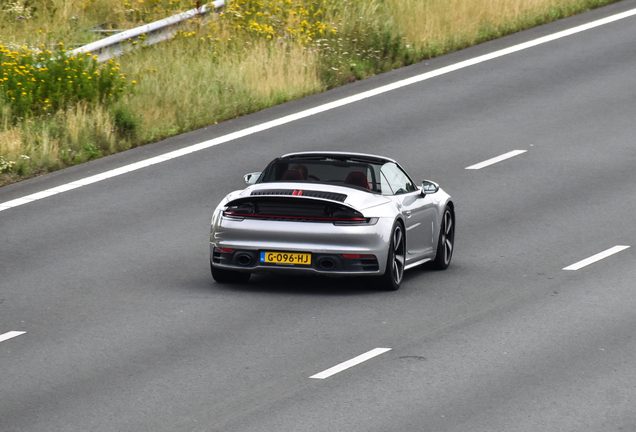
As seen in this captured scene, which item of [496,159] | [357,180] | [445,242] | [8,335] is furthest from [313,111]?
[8,335]

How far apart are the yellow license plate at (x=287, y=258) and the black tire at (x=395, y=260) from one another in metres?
0.83

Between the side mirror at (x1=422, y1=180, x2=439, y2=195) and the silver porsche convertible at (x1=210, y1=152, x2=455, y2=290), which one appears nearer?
the silver porsche convertible at (x1=210, y1=152, x2=455, y2=290)

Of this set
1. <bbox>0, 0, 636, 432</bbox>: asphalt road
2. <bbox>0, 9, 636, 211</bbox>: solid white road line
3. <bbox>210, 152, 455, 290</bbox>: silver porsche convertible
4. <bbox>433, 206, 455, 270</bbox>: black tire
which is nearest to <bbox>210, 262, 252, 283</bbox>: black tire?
<bbox>210, 152, 455, 290</bbox>: silver porsche convertible

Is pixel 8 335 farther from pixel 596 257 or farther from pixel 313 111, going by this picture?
pixel 313 111

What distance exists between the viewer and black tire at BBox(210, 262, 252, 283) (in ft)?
43.3

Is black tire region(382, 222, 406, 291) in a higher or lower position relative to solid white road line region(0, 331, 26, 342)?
lower

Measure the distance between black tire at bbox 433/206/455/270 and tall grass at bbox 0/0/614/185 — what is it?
7251 millimetres

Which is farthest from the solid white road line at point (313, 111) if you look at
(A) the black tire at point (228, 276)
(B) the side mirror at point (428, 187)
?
(B) the side mirror at point (428, 187)

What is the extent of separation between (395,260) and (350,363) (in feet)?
10.6

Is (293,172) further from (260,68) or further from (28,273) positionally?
(260,68)

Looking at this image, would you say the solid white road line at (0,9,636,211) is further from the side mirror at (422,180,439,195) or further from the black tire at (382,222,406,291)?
the black tire at (382,222,406,291)

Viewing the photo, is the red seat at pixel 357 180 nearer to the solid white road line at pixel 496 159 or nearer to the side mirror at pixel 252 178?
the side mirror at pixel 252 178

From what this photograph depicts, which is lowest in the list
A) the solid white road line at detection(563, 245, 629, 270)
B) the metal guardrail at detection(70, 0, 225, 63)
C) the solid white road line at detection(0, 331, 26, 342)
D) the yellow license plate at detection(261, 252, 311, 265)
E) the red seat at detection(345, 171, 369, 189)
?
the solid white road line at detection(563, 245, 629, 270)

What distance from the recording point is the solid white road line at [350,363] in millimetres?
9633
